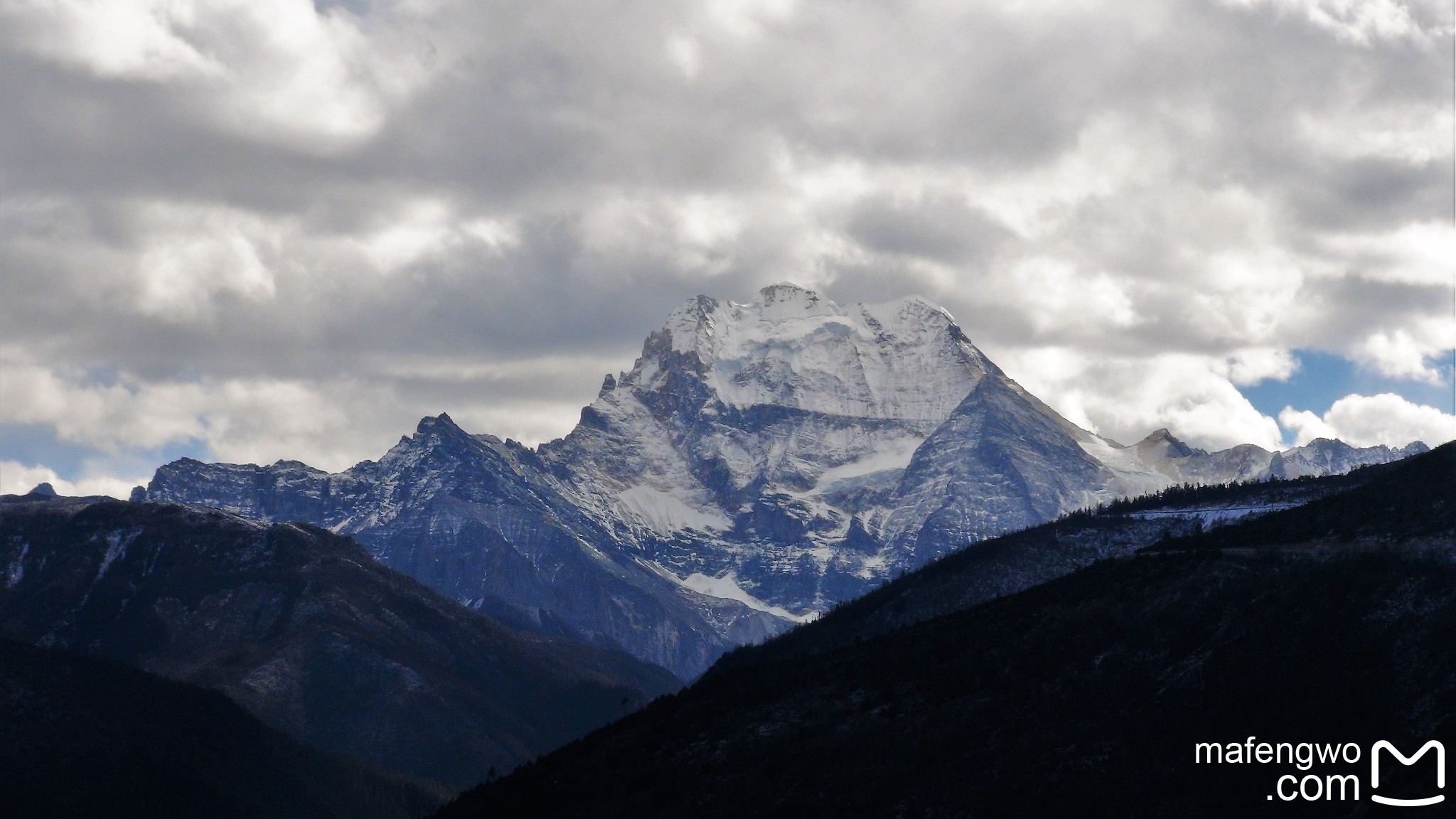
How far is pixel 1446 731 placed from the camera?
16738 cm

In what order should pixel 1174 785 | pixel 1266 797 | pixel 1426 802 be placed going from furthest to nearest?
pixel 1174 785 < pixel 1266 797 < pixel 1426 802

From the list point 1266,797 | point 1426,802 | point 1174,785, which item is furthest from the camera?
point 1174,785

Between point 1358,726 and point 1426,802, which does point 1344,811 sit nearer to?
point 1426,802

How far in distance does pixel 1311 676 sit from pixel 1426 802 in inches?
2014

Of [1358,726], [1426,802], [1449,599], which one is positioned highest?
[1449,599]

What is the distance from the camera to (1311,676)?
198 metres

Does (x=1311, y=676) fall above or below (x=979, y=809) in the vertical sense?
above

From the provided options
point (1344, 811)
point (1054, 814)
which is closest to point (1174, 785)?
point (1054, 814)

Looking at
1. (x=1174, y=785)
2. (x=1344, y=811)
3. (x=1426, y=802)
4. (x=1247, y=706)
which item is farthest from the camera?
(x=1247, y=706)

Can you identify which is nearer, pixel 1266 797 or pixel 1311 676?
pixel 1266 797

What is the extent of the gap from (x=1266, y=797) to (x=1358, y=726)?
16.3m

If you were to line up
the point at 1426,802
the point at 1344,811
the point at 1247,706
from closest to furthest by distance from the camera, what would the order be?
1. the point at 1426,802
2. the point at 1344,811
3. the point at 1247,706

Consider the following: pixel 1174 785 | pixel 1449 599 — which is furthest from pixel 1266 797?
pixel 1449 599

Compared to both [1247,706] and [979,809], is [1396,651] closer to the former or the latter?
[1247,706]
